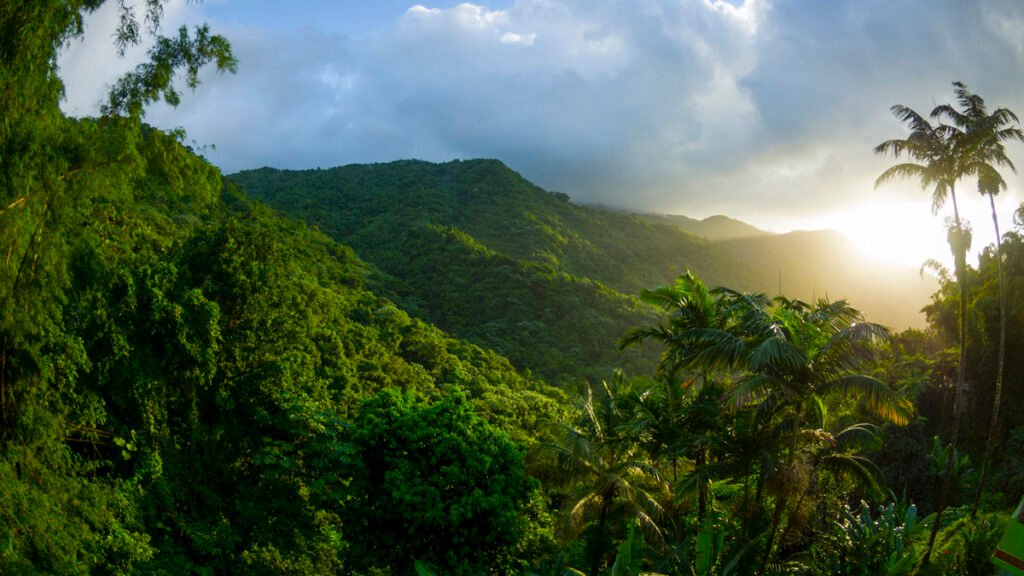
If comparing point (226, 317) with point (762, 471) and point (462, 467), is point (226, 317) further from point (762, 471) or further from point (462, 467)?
point (762, 471)

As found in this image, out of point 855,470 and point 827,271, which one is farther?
point 827,271

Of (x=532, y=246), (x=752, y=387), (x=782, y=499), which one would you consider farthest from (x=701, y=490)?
(x=532, y=246)

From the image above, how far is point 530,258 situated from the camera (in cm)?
6356

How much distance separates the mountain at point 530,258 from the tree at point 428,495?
965 inches

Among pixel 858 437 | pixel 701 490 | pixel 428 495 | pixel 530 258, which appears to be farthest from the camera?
pixel 530 258

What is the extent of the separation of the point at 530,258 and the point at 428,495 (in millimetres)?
49915

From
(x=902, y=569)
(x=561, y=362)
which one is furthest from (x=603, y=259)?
(x=902, y=569)

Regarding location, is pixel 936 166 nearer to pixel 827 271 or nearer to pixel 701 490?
pixel 701 490

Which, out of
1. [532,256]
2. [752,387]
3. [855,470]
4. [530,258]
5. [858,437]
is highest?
[532,256]

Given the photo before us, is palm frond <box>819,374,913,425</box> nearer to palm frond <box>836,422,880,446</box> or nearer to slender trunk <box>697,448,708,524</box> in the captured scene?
palm frond <box>836,422,880,446</box>

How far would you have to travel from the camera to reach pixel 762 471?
38.4 feet

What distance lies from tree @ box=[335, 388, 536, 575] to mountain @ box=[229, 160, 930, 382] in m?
24.5

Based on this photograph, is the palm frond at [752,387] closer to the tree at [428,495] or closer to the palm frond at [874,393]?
the palm frond at [874,393]

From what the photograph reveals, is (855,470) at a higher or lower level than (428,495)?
higher
